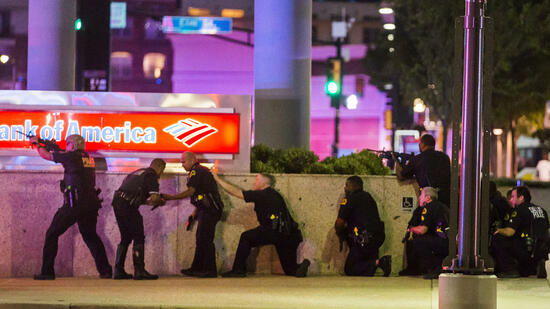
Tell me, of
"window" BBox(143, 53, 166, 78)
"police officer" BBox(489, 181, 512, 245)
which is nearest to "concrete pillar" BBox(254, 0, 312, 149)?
"police officer" BBox(489, 181, 512, 245)

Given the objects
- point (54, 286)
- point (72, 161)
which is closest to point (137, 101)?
point (72, 161)

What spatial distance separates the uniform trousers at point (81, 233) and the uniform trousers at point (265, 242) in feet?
6.30

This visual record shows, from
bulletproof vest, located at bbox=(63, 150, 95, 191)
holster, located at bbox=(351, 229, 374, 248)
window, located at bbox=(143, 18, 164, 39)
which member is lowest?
holster, located at bbox=(351, 229, 374, 248)

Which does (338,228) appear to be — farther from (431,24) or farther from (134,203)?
(431,24)

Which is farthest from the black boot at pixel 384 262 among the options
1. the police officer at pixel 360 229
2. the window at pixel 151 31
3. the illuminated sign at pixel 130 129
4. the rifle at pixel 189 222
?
the window at pixel 151 31

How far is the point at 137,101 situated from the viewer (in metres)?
14.6

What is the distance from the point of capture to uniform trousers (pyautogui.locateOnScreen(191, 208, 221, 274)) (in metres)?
14.1

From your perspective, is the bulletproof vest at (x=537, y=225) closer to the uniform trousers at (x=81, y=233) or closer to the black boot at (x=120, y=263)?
the black boot at (x=120, y=263)

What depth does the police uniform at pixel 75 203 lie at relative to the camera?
13328mm

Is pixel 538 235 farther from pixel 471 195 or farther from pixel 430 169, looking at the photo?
pixel 471 195

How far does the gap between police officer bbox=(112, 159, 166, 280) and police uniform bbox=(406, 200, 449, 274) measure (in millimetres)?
3904

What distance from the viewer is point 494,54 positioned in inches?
1335

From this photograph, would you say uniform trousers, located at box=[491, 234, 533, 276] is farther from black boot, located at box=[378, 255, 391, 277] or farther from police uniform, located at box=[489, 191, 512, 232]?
black boot, located at box=[378, 255, 391, 277]

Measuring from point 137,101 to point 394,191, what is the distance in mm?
4270
